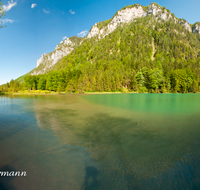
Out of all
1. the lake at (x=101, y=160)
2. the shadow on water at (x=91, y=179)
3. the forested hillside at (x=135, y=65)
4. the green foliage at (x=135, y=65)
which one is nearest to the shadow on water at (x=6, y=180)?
the lake at (x=101, y=160)

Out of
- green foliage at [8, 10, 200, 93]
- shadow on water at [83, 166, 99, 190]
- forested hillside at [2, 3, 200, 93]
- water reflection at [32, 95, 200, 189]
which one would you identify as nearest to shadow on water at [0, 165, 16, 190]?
shadow on water at [83, 166, 99, 190]

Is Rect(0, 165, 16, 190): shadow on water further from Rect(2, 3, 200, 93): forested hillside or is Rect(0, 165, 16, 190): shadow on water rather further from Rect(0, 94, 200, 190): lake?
Rect(2, 3, 200, 93): forested hillside

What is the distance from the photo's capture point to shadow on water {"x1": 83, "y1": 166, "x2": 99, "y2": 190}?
382 cm

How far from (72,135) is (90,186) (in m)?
4.70

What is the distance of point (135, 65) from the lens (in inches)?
4515

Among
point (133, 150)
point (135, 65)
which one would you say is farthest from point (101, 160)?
point (135, 65)

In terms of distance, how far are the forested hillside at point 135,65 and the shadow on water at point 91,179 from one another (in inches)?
3462

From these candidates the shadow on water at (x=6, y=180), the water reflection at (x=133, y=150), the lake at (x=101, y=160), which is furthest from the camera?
the water reflection at (x=133, y=150)

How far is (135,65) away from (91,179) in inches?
4738

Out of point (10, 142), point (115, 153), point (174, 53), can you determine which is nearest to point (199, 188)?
point (115, 153)

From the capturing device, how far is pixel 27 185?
383cm

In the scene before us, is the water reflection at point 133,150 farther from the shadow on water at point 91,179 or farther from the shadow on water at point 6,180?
the shadow on water at point 6,180

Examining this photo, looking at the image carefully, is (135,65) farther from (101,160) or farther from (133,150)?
(101,160)

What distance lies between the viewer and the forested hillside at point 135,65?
92875 millimetres
